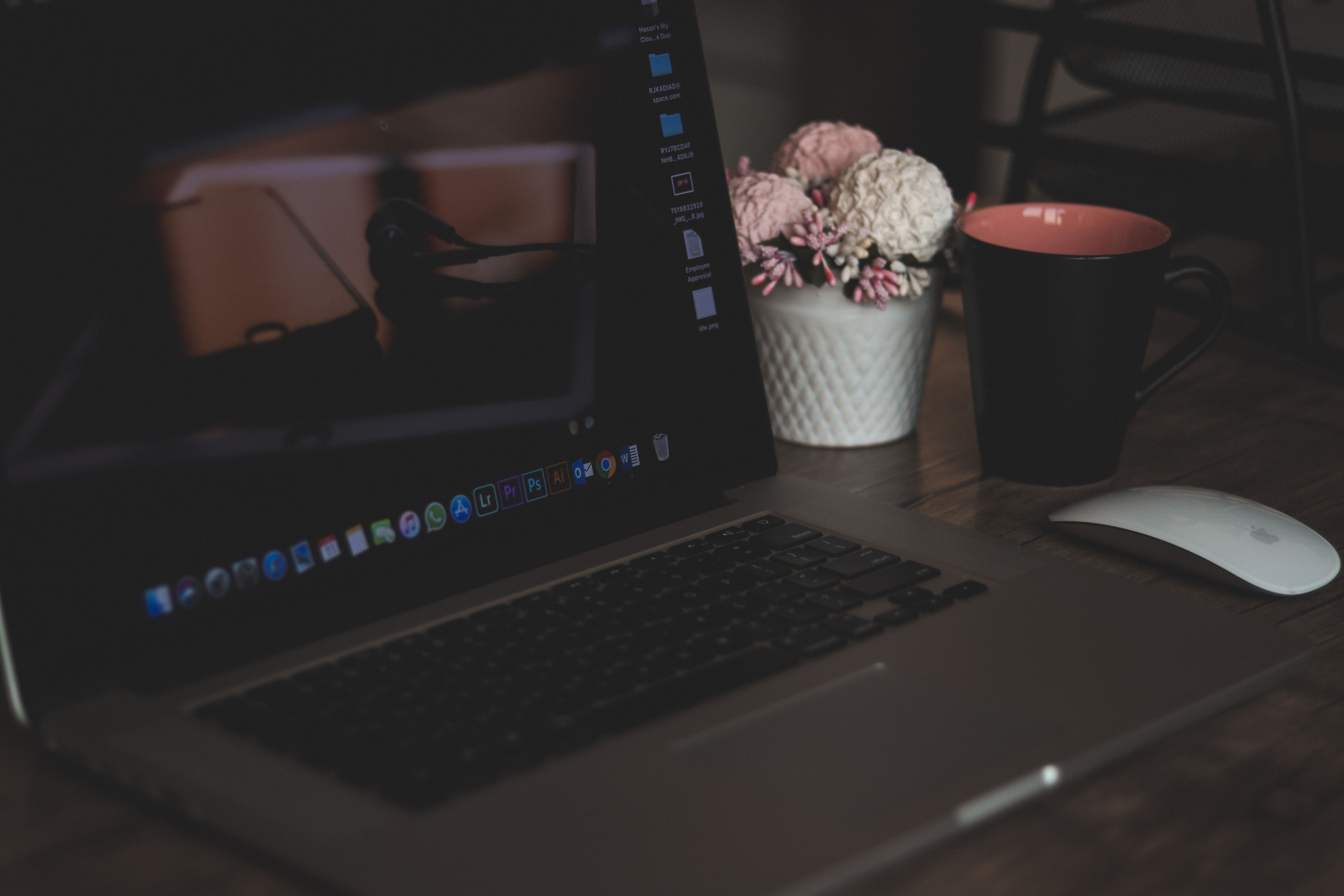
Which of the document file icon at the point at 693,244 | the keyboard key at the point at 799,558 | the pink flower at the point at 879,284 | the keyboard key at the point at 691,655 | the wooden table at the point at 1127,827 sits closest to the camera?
the wooden table at the point at 1127,827

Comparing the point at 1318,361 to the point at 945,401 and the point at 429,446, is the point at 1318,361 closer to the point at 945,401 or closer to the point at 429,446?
the point at 945,401

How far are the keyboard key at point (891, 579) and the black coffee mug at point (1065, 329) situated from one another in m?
0.23

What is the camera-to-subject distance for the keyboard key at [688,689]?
585 mm

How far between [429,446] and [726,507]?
20cm

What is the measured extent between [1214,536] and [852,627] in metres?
0.26

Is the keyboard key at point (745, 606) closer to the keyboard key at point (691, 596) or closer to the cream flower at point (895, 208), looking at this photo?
the keyboard key at point (691, 596)

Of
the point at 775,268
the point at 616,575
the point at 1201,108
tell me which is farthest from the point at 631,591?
the point at 1201,108

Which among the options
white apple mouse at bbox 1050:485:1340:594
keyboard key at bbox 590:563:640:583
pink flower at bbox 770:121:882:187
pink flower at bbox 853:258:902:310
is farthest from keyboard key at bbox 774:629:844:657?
pink flower at bbox 770:121:882:187

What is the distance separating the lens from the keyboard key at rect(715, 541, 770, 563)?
2.43 ft

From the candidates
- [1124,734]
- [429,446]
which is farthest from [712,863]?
[429,446]

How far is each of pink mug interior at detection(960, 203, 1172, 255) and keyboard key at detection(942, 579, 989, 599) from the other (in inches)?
13.1

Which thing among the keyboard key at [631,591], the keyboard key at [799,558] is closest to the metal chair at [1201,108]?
the keyboard key at [799,558]

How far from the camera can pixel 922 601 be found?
70cm

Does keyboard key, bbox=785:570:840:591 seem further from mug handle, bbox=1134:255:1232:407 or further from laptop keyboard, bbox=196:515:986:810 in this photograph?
mug handle, bbox=1134:255:1232:407
